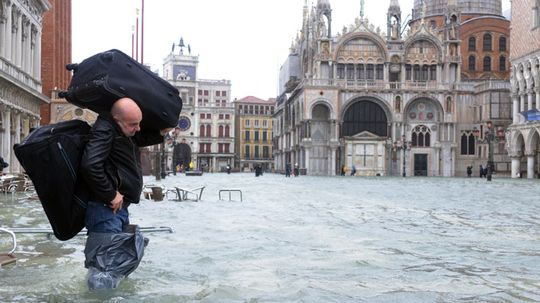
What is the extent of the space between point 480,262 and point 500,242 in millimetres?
2167

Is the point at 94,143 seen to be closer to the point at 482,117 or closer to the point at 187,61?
the point at 482,117

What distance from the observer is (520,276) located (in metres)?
6.77

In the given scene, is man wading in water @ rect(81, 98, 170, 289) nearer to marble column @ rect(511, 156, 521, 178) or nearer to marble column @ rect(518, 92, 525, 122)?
marble column @ rect(518, 92, 525, 122)

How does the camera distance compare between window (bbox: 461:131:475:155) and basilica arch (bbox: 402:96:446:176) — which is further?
window (bbox: 461:131:475:155)

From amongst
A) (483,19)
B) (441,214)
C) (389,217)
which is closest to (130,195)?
(389,217)

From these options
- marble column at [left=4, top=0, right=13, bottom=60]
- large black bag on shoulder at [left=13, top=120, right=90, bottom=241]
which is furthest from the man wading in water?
marble column at [left=4, top=0, right=13, bottom=60]

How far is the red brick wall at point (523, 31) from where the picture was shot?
164 feet

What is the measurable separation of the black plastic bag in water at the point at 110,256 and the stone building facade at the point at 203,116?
102 meters

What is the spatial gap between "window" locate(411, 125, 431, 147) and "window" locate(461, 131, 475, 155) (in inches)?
132

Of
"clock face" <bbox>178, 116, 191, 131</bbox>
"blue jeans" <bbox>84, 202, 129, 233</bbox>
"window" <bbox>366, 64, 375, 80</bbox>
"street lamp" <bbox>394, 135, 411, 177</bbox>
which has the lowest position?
"blue jeans" <bbox>84, 202, 129, 233</bbox>

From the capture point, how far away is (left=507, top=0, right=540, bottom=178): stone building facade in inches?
1953

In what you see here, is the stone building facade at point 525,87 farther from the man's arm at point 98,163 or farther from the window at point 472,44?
the man's arm at point 98,163

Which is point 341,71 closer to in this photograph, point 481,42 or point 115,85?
point 481,42

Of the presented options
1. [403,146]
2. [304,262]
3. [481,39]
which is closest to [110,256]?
[304,262]
